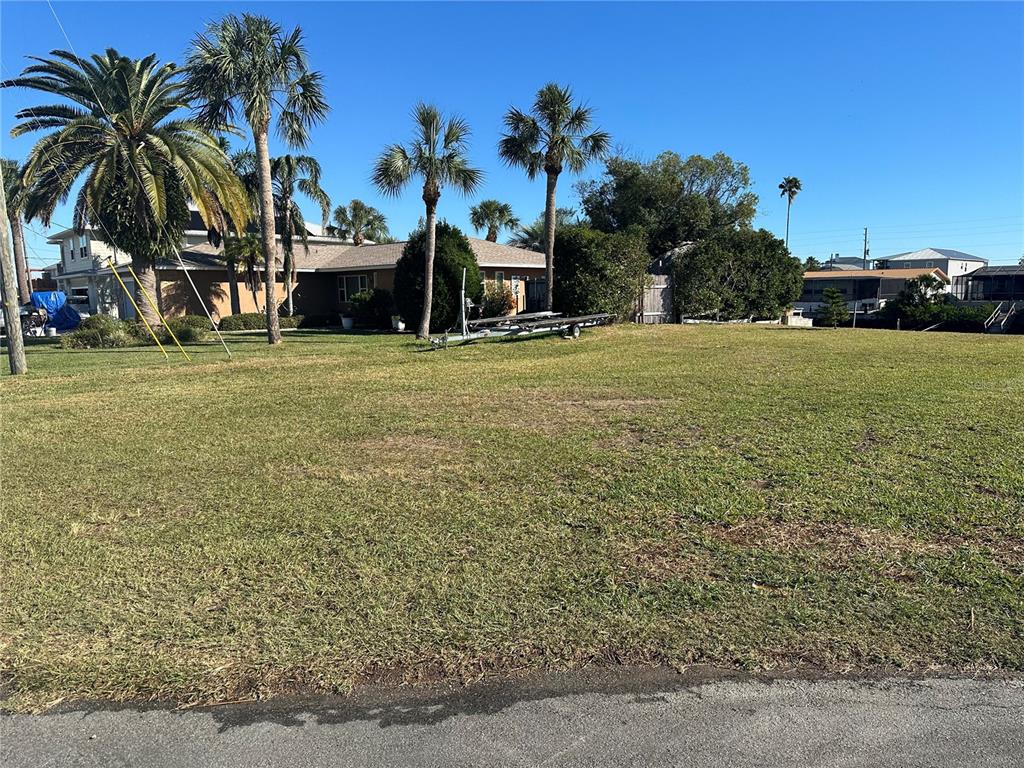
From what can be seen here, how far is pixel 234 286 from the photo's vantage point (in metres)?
29.2

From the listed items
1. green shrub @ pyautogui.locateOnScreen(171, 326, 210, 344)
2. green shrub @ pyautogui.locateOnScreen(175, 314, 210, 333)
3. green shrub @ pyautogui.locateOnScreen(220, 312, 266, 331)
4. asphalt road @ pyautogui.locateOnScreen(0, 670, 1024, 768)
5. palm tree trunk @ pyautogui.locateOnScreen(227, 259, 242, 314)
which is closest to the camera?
asphalt road @ pyautogui.locateOnScreen(0, 670, 1024, 768)

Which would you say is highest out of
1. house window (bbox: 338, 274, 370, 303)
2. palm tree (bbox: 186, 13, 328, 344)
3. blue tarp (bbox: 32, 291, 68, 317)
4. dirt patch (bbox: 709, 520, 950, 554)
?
palm tree (bbox: 186, 13, 328, 344)

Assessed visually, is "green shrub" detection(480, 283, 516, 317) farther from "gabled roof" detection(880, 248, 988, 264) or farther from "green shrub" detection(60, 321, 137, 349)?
"gabled roof" detection(880, 248, 988, 264)

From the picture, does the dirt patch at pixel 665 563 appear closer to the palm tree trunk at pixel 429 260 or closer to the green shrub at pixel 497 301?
the palm tree trunk at pixel 429 260

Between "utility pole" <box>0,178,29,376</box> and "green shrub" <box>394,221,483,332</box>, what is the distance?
12.0m

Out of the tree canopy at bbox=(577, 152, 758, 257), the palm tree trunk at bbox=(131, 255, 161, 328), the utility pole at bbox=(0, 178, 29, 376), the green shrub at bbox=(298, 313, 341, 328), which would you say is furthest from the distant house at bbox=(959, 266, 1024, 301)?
the utility pole at bbox=(0, 178, 29, 376)

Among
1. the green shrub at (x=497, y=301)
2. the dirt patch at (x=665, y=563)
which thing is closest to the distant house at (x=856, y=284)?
the green shrub at (x=497, y=301)

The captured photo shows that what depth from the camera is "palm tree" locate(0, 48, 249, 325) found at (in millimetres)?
18828

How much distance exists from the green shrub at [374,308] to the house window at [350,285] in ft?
11.1

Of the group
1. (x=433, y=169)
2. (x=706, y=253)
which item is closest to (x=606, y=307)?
(x=706, y=253)

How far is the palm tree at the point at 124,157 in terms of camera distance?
1883 cm

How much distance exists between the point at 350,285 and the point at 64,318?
12121 millimetres

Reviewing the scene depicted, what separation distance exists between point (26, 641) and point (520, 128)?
21520 mm

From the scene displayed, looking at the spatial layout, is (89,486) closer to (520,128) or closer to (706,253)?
(520,128)
